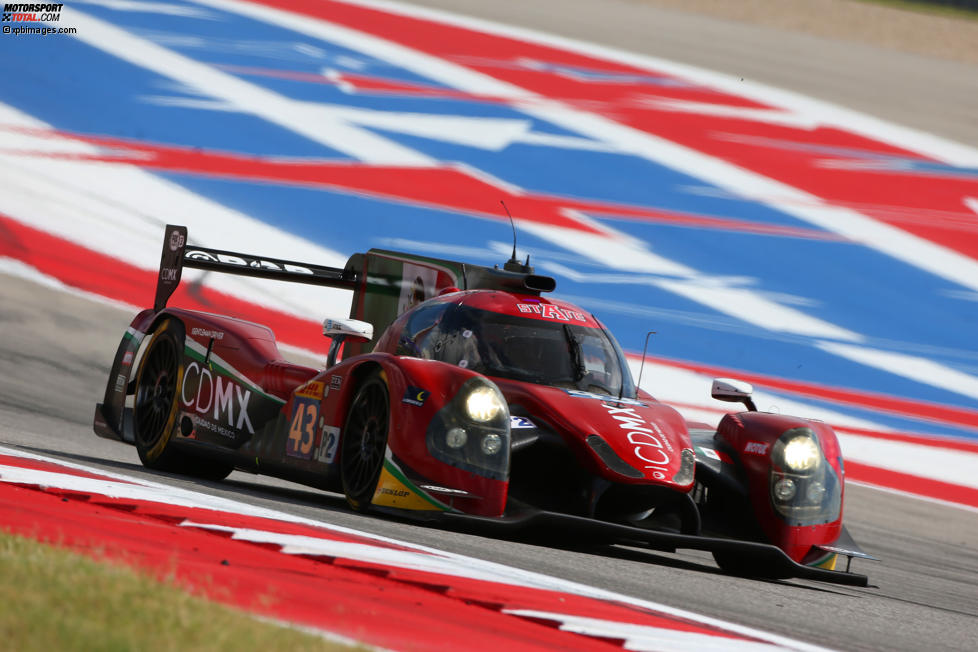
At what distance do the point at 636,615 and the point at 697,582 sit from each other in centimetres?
182

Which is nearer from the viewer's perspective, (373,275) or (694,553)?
(694,553)

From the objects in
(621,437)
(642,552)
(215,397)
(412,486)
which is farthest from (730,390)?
(215,397)

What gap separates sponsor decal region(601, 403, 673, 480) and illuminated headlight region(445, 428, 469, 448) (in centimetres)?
88

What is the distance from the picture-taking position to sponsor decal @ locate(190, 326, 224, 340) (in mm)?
9832

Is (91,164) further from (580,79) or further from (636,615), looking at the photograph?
(636,615)

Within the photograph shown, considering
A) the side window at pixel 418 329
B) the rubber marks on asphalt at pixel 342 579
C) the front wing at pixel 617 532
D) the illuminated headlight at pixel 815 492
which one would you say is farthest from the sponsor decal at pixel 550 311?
the rubber marks on asphalt at pixel 342 579

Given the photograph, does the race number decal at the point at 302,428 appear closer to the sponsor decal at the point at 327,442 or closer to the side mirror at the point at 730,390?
the sponsor decal at the point at 327,442

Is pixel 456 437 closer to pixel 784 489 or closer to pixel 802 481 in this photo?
pixel 784 489

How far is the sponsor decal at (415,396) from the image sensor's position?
24.5 ft

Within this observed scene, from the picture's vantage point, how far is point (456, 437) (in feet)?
24.2

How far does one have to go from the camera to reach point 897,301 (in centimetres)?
1858

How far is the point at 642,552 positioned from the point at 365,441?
1887mm

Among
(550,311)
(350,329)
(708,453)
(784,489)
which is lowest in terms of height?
(784,489)

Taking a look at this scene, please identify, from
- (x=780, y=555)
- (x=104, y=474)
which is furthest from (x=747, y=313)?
(x=104, y=474)
